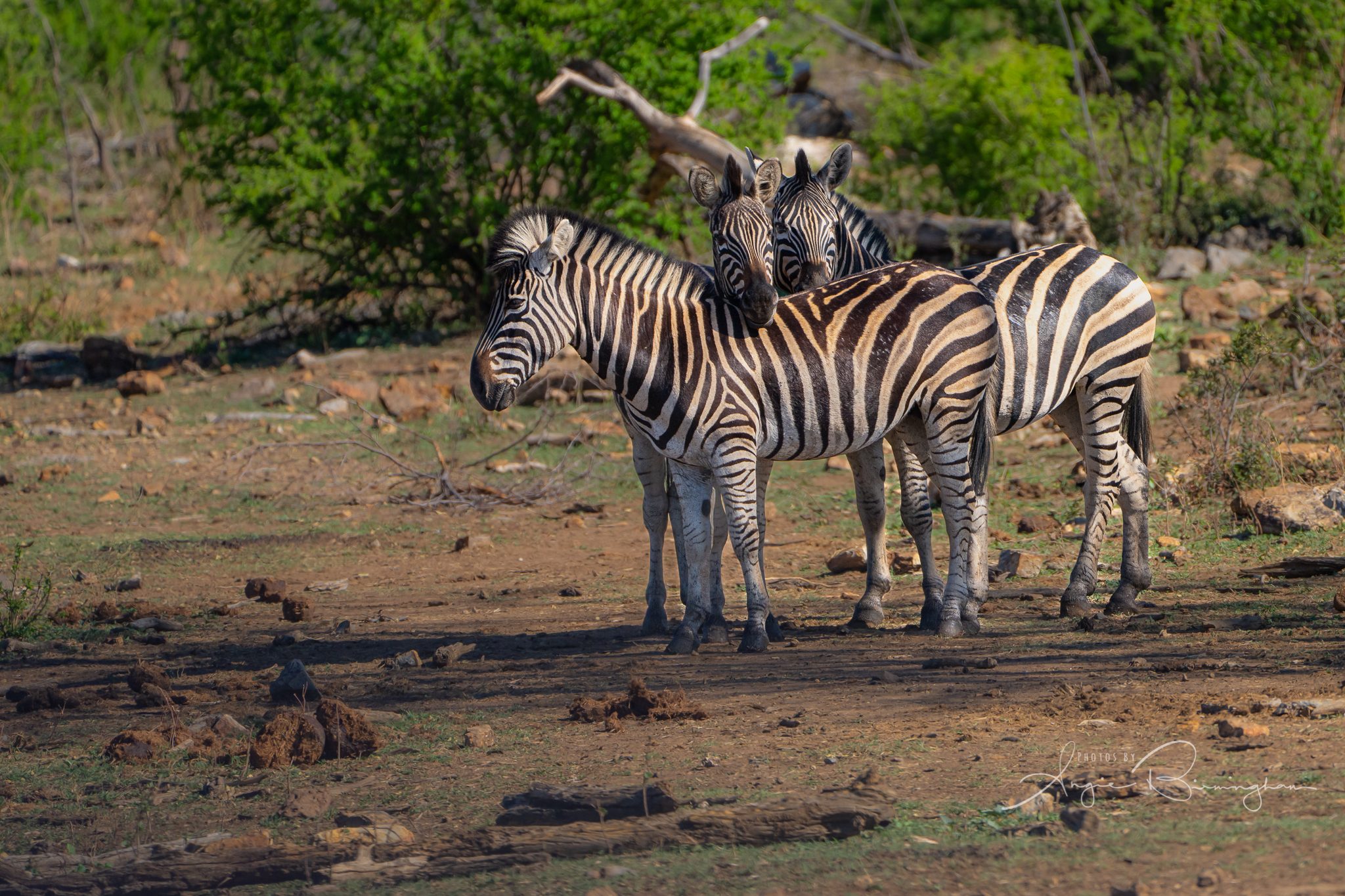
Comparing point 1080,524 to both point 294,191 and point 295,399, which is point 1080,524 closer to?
point 295,399

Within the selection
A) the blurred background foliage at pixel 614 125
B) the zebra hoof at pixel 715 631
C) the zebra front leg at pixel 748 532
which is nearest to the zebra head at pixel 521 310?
the zebra front leg at pixel 748 532

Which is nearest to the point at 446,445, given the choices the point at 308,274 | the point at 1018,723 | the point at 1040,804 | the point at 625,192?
the point at 625,192

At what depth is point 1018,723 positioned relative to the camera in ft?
19.1

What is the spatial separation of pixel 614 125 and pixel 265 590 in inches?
321

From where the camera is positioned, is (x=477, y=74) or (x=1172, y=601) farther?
(x=477, y=74)

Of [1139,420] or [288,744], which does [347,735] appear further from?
[1139,420]

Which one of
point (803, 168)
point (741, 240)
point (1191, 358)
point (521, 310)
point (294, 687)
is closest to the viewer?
point (294, 687)

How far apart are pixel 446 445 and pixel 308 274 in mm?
6981

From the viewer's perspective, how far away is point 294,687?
6742mm

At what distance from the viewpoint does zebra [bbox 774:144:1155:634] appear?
7562mm

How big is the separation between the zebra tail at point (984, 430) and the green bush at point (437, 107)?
8.72 m

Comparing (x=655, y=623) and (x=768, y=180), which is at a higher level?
(x=768, y=180)
